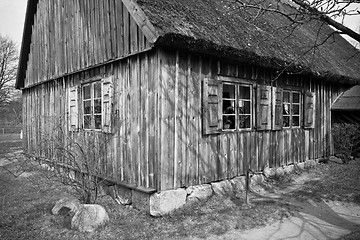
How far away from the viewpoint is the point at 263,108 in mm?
8109

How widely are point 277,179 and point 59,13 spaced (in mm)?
8702

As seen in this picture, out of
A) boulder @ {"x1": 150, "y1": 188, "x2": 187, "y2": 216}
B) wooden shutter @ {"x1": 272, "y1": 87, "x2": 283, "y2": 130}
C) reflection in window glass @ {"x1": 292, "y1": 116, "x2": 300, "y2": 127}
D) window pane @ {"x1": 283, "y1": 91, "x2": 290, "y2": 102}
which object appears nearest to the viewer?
boulder @ {"x1": 150, "y1": 188, "x2": 187, "y2": 216}

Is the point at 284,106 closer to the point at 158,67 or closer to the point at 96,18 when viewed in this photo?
the point at 158,67

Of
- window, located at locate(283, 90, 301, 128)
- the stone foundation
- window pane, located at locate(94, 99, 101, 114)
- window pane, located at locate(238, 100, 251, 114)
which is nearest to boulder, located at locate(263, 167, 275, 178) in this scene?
the stone foundation

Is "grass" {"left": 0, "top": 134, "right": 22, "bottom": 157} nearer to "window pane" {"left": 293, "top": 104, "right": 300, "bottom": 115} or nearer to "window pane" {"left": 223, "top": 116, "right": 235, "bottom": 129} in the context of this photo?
"window pane" {"left": 223, "top": 116, "right": 235, "bottom": 129}

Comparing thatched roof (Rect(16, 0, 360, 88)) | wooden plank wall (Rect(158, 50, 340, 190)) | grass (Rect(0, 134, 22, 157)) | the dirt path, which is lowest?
the dirt path

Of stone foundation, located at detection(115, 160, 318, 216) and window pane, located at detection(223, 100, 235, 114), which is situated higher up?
window pane, located at detection(223, 100, 235, 114)

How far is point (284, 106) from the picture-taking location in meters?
9.23

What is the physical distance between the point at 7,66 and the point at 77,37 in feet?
102

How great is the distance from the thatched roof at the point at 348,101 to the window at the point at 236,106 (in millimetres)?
5423

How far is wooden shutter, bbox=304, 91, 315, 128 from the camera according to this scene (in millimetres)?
9805

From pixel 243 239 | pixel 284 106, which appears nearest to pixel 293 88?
pixel 284 106

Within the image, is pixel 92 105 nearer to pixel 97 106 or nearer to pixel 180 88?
pixel 97 106

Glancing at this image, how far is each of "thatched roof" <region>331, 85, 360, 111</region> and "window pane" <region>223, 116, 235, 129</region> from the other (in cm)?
605
